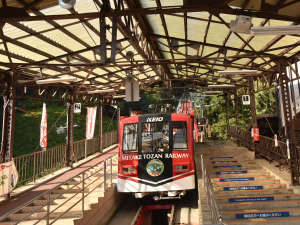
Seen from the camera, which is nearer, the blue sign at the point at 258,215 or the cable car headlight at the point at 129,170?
→ the blue sign at the point at 258,215

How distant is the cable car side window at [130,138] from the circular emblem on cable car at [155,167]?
71cm

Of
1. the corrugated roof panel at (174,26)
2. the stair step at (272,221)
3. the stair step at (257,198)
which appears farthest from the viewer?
the corrugated roof panel at (174,26)

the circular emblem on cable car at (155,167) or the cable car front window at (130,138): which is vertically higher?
the cable car front window at (130,138)

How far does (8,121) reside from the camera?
9414mm

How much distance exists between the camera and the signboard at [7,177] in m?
8.17

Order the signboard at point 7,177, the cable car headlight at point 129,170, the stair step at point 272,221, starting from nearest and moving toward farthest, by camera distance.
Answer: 1. the stair step at point 272,221
2. the signboard at point 7,177
3. the cable car headlight at point 129,170

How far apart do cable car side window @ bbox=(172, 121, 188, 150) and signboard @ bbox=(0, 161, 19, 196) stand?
566 centimetres

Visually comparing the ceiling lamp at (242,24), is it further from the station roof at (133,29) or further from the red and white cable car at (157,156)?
the red and white cable car at (157,156)

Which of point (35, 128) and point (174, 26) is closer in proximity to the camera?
point (174, 26)

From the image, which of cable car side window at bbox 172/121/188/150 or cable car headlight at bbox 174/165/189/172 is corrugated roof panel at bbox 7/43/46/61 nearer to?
cable car side window at bbox 172/121/188/150

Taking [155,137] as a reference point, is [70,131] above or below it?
above

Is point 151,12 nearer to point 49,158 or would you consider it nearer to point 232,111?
point 49,158

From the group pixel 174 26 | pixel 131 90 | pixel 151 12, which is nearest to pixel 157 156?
pixel 131 90

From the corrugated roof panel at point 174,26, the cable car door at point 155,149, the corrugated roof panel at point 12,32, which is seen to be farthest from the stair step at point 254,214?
the corrugated roof panel at point 12,32
